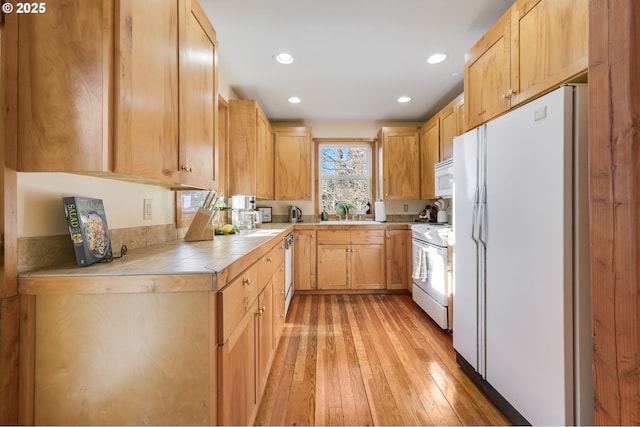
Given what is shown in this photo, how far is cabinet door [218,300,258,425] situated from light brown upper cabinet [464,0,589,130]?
178cm

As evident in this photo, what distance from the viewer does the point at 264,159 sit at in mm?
3229

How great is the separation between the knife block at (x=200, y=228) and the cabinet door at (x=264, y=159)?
122 cm

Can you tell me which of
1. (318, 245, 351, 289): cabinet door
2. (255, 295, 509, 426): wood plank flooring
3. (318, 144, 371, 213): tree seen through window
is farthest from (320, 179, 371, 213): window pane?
(255, 295, 509, 426): wood plank flooring

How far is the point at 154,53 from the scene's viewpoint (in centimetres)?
100

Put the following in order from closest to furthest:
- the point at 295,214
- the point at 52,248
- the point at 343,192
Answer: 1. the point at 52,248
2. the point at 295,214
3. the point at 343,192

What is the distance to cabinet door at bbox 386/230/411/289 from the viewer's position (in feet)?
11.3

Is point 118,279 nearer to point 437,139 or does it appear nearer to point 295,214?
point 295,214

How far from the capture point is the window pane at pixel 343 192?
13.9ft

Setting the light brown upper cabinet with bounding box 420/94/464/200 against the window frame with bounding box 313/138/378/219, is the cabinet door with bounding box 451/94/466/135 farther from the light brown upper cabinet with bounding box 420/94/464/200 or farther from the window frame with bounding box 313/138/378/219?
the window frame with bounding box 313/138/378/219

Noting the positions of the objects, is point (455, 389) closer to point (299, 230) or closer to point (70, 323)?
point (70, 323)

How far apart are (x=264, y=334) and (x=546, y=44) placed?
211 cm

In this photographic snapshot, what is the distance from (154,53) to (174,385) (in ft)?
3.91

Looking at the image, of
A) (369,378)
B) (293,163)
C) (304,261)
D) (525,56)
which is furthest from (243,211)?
(525,56)

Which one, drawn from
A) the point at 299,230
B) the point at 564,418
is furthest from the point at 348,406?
the point at 299,230
